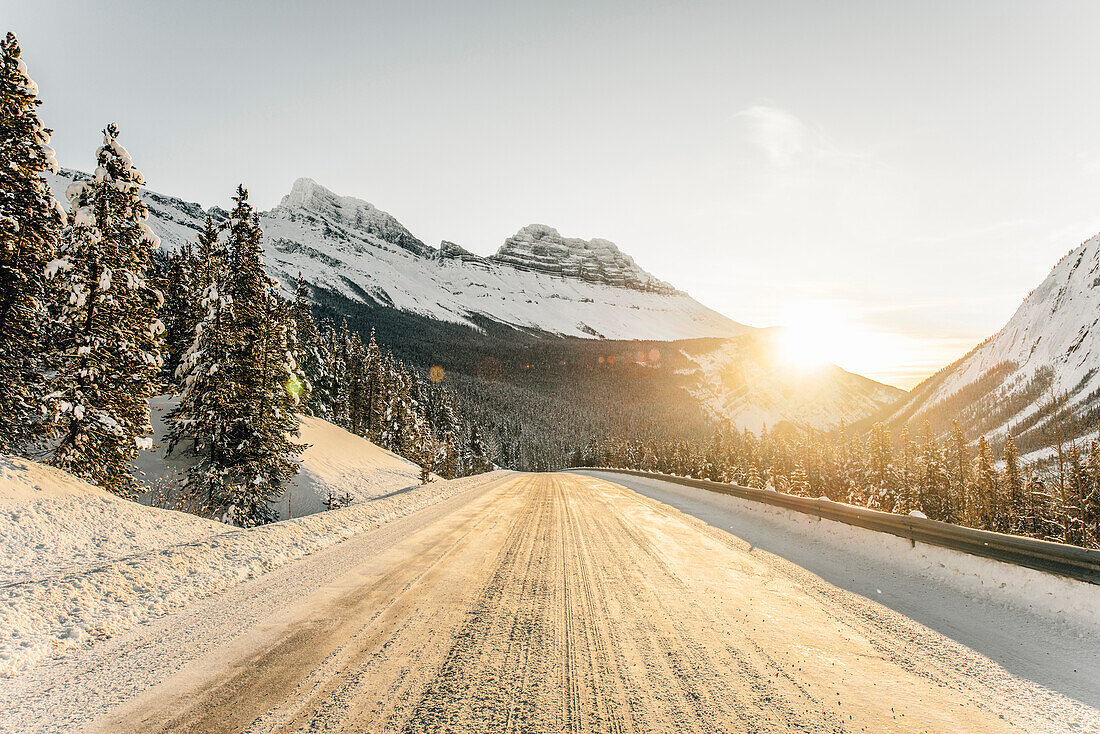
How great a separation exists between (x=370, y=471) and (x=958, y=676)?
99.8 ft

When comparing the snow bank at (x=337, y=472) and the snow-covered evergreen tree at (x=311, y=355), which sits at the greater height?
the snow-covered evergreen tree at (x=311, y=355)

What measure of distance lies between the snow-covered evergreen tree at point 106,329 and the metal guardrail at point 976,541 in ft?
58.2

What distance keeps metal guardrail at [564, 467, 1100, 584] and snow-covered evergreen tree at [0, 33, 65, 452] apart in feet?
62.2

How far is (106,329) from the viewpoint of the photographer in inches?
522

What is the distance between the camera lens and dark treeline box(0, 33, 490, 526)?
39.8ft

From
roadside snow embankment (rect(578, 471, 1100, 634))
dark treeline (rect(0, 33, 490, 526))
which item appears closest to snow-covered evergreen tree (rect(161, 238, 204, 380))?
dark treeline (rect(0, 33, 490, 526))

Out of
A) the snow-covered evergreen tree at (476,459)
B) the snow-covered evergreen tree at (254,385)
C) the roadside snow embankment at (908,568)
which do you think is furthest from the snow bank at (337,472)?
the snow-covered evergreen tree at (476,459)

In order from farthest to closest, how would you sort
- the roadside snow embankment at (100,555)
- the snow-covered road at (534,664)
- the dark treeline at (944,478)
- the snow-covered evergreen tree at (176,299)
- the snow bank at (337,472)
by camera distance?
the dark treeline at (944,478) < the snow-covered evergreen tree at (176,299) < the snow bank at (337,472) < the roadside snow embankment at (100,555) < the snow-covered road at (534,664)

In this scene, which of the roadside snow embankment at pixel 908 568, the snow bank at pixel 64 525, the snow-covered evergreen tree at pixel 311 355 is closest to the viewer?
the roadside snow embankment at pixel 908 568

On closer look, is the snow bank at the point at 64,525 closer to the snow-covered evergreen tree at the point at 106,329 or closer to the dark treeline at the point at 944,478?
the snow-covered evergreen tree at the point at 106,329

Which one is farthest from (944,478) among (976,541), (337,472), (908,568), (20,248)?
(20,248)

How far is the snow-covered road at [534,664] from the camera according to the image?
11.2 feet

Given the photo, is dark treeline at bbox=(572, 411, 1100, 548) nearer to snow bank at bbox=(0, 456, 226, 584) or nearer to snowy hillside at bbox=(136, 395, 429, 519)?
snowy hillside at bbox=(136, 395, 429, 519)

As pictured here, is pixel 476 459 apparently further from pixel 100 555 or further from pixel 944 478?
pixel 100 555
